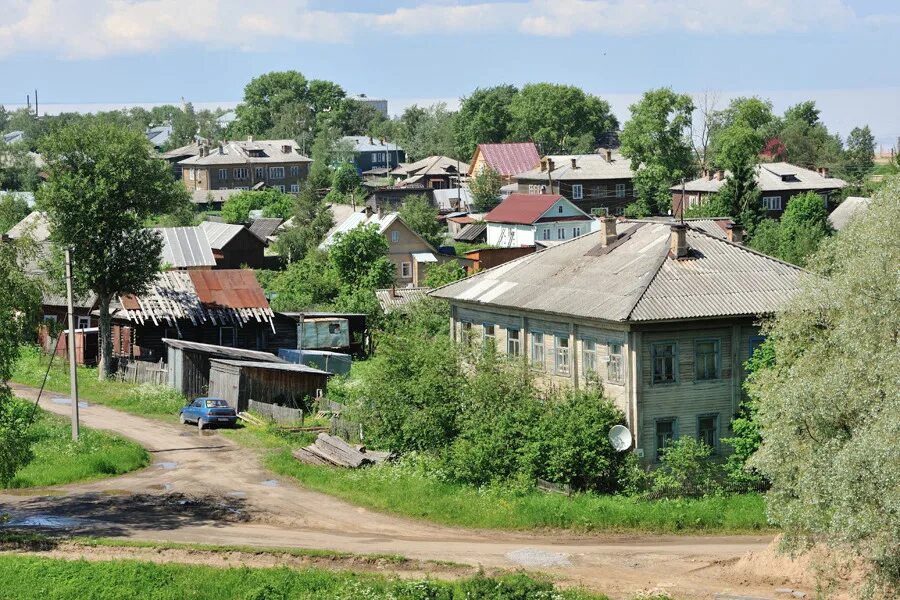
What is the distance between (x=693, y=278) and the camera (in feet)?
126

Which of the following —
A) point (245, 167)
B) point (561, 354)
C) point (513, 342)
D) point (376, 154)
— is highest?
point (376, 154)

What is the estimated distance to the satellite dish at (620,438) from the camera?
35.3 m

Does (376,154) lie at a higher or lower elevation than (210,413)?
higher

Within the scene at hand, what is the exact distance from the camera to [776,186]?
96938mm

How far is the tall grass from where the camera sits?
108 ft

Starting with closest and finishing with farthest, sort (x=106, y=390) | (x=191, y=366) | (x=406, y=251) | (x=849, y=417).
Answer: (x=849, y=417), (x=191, y=366), (x=106, y=390), (x=406, y=251)

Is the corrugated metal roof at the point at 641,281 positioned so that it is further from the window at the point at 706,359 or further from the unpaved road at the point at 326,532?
the unpaved road at the point at 326,532

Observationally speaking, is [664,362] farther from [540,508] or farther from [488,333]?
[488,333]

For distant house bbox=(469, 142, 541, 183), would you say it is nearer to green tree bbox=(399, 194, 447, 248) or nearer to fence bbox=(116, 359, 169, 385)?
green tree bbox=(399, 194, 447, 248)

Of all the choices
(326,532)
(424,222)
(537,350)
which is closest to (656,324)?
(537,350)

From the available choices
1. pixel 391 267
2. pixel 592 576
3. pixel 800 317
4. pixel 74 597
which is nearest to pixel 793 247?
pixel 391 267

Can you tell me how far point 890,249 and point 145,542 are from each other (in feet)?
62.7

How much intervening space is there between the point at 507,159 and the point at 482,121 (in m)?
26.7

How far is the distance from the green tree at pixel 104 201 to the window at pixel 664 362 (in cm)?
2644
